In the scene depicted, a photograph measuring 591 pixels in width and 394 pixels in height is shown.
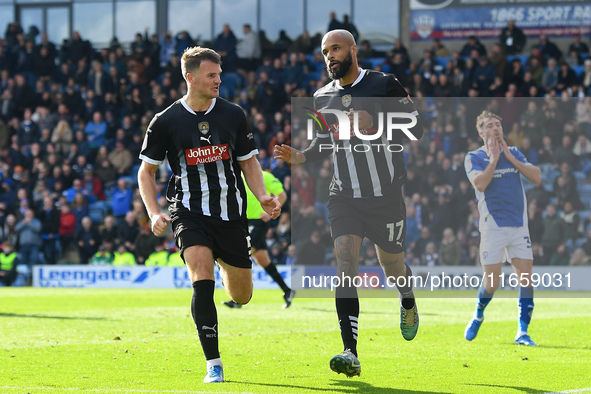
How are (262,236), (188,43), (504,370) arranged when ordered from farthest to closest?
(188,43) → (262,236) → (504,370)

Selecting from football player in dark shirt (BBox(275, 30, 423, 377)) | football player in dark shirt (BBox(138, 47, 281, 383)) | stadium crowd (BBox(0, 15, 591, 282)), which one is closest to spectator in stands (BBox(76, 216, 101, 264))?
stadium crowd (BBox(0, 15, 591, 282))

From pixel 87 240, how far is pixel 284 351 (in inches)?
576

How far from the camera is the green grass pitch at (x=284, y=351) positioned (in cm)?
633

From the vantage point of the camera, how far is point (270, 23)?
29094mm

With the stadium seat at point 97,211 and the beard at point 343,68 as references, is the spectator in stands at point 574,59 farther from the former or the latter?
the beard at point 343,68

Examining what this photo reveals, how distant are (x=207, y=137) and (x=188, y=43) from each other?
20.6 m

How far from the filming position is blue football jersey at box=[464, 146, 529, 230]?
9.02 m

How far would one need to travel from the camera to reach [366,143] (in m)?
7.07

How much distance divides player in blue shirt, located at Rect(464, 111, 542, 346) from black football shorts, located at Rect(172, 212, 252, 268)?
3.15m

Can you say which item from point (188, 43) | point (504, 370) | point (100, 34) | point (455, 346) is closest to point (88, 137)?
point (188, 43)

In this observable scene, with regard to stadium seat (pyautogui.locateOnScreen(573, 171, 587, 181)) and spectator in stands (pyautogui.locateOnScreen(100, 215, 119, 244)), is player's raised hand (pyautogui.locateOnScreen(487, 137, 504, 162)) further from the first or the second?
spectator in stands (pyautogui.locateOnScreen(100, 215, 119, 244))

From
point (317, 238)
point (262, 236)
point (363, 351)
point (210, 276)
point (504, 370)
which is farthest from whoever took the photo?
point (317, 238)

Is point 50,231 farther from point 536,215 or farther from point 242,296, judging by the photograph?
point 242,296

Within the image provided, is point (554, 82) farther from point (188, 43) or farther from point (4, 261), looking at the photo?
point (4, 261)
